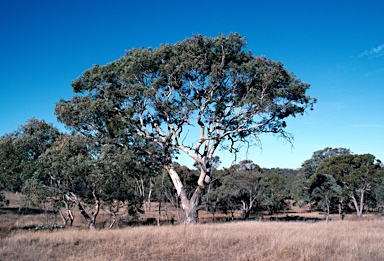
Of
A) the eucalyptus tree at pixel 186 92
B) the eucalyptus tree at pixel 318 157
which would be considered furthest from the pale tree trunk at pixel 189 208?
the eucalyptus tree at pixel 318 157

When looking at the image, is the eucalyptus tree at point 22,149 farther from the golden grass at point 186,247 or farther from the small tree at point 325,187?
the small tree at point 325,187

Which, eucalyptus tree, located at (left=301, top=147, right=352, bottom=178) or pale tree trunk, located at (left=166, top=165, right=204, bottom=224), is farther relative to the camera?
eucalyptus tree, located at (left=301, top=147, right=352, bottom=178)

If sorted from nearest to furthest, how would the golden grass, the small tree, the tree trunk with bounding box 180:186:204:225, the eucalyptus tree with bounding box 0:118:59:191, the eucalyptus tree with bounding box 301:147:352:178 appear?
the golden grass < the eucalyptus tree with bounding box 0:118:59:191 < the tree trunk with bounding box 180:186:204:225 < the small tree < the eucalyptus tree with bounding box 301:147:352:178

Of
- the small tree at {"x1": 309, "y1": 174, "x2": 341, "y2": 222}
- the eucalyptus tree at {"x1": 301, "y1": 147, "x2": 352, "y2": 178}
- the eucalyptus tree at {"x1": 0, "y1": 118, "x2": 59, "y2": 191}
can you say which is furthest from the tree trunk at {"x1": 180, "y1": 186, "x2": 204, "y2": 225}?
the eucalyptus tree at {"x1": 301, "y1": 147, "x2": 352, "y2": 178}

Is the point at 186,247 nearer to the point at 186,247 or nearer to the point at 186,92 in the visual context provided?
the point at 186,247

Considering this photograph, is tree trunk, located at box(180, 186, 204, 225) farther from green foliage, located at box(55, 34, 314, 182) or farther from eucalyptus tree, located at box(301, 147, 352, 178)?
eucalyptus tree, located at box(301, 147, 352, 178)

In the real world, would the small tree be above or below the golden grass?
above

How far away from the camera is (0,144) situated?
15359 mm

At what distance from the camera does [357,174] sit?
108ft

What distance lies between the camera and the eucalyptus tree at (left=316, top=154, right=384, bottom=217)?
32844 millimetres

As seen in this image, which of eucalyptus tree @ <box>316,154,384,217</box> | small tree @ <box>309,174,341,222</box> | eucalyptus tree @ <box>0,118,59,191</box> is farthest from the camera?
small tree @ <box>309,174,341,222</box>

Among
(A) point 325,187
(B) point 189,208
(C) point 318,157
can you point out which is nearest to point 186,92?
(B) point 189,208

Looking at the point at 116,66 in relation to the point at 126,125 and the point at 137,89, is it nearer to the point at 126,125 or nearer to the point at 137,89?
the point at 137,89

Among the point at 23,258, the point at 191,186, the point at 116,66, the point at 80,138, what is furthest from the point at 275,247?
the point at 191,186
